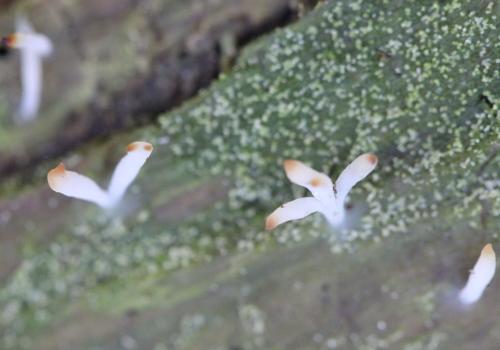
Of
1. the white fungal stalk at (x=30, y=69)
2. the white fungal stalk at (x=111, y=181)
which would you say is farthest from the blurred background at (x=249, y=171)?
the white fungal stalk at (x=111, y=181)

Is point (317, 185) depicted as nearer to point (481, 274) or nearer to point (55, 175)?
point (481, 274)

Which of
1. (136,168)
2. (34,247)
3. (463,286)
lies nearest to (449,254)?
(463,286)

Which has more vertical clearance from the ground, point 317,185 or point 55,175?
point 55,175

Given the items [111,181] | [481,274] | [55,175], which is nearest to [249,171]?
[111,181]

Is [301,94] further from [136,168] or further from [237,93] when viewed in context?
[136,168]

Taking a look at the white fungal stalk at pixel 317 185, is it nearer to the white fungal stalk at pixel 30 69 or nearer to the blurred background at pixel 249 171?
the blurred background at pixel 249 171

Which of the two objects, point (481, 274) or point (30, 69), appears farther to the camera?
point (30, 69)
